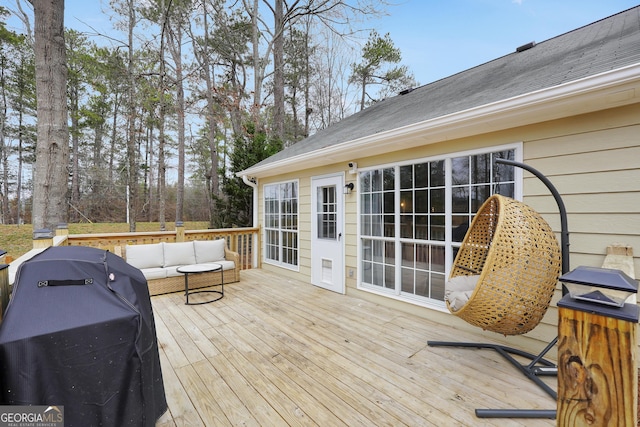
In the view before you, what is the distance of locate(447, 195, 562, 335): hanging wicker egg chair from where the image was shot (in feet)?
6.72

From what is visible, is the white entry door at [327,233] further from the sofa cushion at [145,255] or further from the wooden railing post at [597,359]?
the wooden railing post at [597,359]

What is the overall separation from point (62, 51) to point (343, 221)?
4.44 m

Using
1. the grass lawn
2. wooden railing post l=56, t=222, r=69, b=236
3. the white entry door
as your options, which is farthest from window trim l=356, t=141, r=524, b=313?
the grass lawn

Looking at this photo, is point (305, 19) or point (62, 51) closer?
point (62, 51)

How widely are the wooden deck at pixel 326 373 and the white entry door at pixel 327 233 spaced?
3.33 feet

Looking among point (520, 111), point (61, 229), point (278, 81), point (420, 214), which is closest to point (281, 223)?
point (420, 214)

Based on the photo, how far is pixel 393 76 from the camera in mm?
11062

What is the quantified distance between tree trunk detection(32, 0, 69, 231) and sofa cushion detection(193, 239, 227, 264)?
6.42 ft

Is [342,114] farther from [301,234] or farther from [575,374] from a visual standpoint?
[575,374]

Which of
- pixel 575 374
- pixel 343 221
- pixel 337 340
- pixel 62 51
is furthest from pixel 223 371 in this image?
pixel 62 51

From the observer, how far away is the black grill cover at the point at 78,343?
118 centimetres

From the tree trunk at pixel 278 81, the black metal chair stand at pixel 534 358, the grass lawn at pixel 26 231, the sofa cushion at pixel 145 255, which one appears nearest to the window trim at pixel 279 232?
the sofa cushion at pixel 145 255

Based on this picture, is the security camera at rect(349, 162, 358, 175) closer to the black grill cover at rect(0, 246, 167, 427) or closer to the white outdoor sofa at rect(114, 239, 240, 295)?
the white outdoor sofa at rect(114, 239, 240, 295)

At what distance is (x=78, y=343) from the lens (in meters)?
1.28
